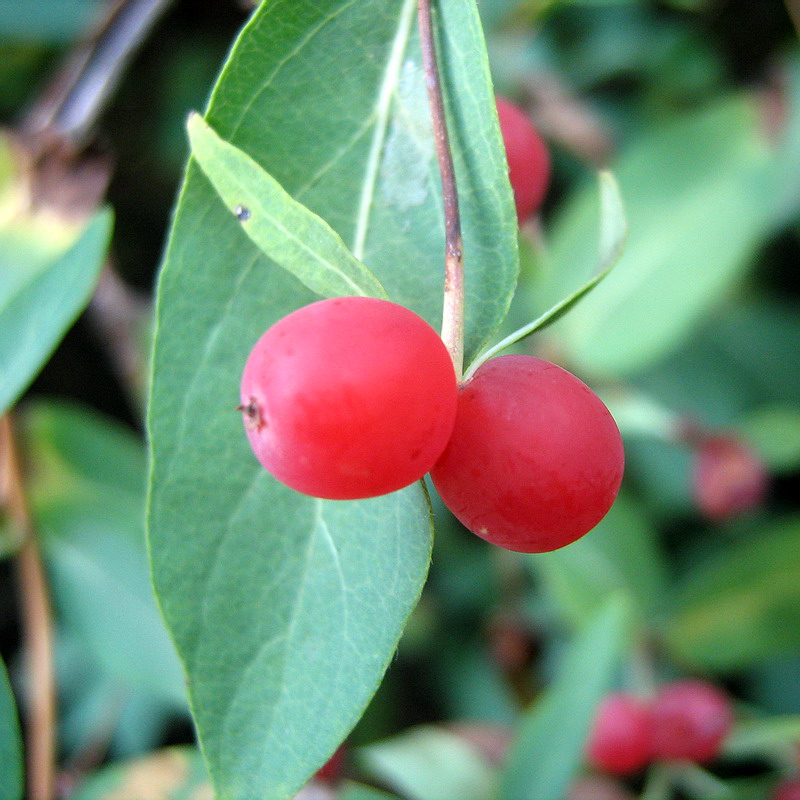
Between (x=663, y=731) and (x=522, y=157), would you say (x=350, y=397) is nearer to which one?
(x=522, y=157)

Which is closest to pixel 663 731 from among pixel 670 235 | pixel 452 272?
pixel 670 235

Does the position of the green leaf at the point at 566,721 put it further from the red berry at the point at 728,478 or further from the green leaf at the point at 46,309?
the green leaf at the point at 46,309

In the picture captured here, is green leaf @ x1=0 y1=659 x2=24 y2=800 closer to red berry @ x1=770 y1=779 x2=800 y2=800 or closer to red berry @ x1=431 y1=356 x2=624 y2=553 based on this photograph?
red berry @ x1=431 y1=356 x2=624 y2=553

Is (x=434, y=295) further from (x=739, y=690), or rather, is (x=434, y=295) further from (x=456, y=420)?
(x=739, y=690)

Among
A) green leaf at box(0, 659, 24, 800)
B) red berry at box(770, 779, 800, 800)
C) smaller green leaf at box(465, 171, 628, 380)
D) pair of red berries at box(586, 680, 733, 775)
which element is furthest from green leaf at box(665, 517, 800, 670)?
green leaf at box(0, 659, 24, 800)

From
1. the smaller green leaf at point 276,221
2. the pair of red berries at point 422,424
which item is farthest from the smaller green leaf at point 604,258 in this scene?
the smaller green leaf at point 276,221
